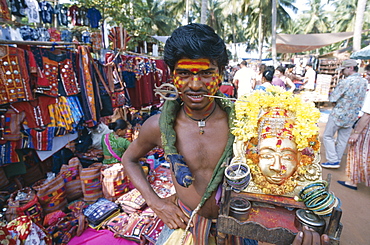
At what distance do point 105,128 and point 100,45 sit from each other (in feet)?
6.53

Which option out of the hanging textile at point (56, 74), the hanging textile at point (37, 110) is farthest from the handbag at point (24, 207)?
the hanging textile at point (56, 74)

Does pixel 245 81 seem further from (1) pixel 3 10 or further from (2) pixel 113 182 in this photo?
(1) pixel 3 10

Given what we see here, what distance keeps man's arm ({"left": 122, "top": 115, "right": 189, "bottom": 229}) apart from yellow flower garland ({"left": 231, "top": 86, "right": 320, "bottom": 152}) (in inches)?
26.8

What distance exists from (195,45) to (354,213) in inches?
164

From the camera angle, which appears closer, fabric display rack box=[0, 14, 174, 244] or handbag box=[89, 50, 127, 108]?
fabric display rack box=[0, 14, 174, 244]

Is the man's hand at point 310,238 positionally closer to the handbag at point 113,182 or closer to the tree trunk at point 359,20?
the handbag at point 113,182

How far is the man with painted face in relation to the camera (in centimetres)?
147

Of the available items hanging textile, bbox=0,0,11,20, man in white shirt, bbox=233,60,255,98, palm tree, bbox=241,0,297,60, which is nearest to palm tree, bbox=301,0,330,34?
palm tree, bbox=241,0,297,60

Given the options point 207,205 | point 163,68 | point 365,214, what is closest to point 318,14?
point 163,68

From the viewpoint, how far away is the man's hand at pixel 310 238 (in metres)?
1.12

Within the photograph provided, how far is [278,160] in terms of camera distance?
51.6 inches

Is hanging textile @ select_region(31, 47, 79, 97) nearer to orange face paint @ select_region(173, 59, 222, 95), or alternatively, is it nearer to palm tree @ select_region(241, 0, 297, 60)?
orange face paint @ select_region(173, 59, 222, 95)

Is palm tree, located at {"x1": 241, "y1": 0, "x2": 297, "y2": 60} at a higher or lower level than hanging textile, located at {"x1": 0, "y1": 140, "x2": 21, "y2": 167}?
higher

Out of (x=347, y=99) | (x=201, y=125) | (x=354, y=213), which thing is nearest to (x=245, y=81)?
(x=347, y=99)
